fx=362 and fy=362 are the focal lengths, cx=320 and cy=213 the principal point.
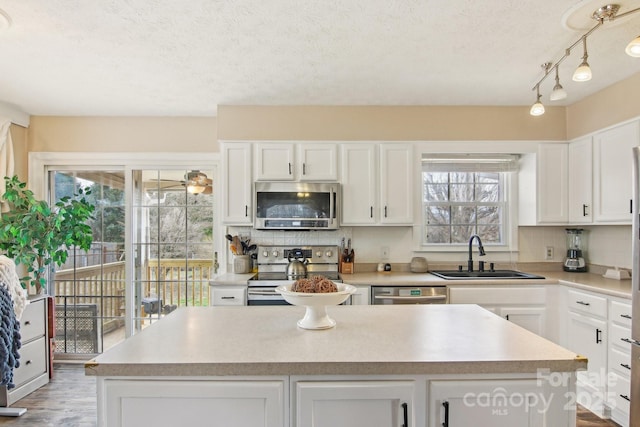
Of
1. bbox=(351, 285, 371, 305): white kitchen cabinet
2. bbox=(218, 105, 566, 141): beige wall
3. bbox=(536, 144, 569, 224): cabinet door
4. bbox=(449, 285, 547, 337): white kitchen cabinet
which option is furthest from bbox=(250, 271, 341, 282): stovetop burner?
bbox=(536, 144, 569, 224): cabinet door

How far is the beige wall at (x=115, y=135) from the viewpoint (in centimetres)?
378

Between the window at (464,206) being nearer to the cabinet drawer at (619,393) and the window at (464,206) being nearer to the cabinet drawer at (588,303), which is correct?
the cabinet drawer at (588,303)

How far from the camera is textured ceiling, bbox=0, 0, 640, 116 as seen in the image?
6.44 ft

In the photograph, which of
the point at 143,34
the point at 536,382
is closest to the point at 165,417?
the point at 536,382

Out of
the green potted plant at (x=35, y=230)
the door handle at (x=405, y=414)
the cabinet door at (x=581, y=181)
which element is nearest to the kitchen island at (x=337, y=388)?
the door handle at (x=405, y=414)

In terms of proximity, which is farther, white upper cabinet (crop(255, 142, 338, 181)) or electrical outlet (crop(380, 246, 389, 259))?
electrical outlet (crop(380, 246, 389, 259))

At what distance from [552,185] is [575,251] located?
68cm

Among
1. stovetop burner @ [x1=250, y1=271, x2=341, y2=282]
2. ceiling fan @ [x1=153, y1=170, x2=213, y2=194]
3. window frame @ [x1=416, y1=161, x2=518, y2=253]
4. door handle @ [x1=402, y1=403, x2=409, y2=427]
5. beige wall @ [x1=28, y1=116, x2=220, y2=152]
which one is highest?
beige wall @ [x1=28, y1=116, x2=220, y2=152]

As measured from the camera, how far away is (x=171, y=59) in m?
2.54

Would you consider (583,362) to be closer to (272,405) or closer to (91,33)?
(272,405)

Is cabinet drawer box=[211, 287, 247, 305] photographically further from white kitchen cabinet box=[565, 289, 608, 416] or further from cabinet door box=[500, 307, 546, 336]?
white kitchen cabinet box=[565, 289, 608, 416]

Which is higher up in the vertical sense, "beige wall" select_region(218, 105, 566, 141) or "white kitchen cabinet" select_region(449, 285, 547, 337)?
"beige wall" select_region(218, 105, 566, 141)

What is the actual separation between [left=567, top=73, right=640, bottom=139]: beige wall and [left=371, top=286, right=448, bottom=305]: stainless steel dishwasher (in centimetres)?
197

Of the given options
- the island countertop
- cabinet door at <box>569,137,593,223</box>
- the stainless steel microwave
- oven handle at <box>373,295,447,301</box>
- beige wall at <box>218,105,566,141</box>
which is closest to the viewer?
the island countertop
